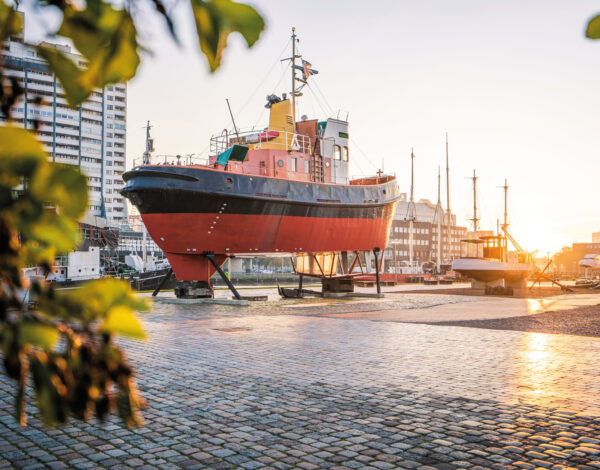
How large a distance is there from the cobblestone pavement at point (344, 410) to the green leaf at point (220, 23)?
4030 millimetres

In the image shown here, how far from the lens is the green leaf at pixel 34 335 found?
0.82 m

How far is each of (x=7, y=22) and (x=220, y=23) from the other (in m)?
0.36

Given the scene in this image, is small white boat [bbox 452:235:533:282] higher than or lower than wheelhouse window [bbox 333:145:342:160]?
lower

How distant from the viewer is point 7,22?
3.10 feet

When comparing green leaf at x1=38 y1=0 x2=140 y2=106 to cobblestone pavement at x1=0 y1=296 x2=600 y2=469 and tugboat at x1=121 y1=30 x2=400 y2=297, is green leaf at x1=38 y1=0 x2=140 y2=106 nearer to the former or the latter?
cobblestone pavement at x1=0 y1=296 x2=600 y2=469

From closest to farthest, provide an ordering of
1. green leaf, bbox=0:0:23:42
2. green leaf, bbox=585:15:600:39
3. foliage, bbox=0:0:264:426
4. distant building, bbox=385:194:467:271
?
foliage, bbox=0:0:264:426 < green leaf, bbox=0:0:23:42 < green leaf, bbox=585:15:600:39 < distant building, bbox=385:194:467:271

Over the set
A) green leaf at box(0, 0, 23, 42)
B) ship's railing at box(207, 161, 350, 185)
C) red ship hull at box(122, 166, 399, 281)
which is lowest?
green leaf at box(0, 0, 23, 42)

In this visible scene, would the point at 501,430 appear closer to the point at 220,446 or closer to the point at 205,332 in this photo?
the point at 220,446

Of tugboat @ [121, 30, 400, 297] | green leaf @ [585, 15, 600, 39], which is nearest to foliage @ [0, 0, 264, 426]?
green leaf @ [585, 15, 600, 39]

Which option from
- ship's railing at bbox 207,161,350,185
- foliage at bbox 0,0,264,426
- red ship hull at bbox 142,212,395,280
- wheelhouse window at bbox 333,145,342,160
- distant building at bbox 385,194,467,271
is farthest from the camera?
distant building at bbox 385,194,467,271

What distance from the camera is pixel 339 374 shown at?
7.91m

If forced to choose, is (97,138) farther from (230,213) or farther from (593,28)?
(593,28)

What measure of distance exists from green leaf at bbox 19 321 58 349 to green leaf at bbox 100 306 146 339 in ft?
0.25

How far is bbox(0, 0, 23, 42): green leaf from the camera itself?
938 mm
